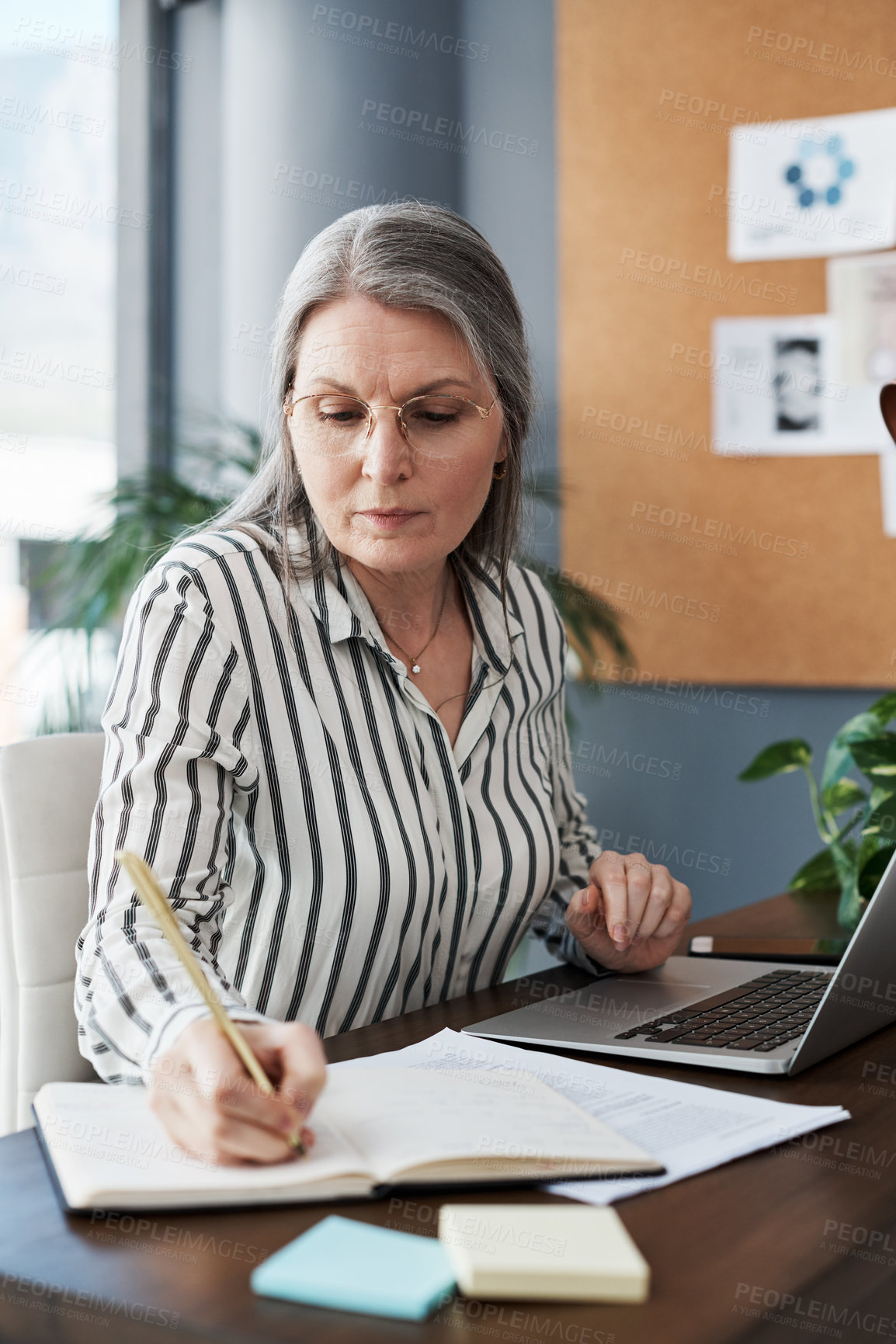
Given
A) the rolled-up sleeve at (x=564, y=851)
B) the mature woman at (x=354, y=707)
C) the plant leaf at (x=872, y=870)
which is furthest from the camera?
the plant leaf at (x=872, y=870)

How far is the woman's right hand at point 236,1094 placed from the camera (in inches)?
25.5

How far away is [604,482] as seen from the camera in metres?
2.46

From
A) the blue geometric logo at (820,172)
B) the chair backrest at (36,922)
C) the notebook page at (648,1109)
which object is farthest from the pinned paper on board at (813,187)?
the notebook page at (648,1109)

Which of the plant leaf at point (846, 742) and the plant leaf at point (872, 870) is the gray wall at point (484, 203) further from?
the plant leaf at point (872, 870)

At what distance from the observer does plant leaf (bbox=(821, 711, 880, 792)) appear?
5.56ft

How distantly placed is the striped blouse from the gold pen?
0.47 feet

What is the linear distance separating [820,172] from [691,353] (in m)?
0.38

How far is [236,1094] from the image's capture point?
654mm

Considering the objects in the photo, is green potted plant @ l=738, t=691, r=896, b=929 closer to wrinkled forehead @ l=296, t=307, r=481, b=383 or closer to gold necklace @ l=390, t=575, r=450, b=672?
gold necklace @ l=390, t=575, r=450, b=672

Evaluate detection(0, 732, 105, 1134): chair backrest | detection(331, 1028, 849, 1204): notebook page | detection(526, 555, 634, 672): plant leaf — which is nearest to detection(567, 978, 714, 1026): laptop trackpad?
detection(331, 1028, 849, 1204): notebook page

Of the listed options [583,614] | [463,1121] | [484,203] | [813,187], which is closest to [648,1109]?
[463,1121]

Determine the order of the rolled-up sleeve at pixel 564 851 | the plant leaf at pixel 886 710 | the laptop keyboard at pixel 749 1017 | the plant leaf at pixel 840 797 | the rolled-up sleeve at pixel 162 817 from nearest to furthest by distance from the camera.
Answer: the rolled-up sleeve at pixel 162 817 < the laptop keyboard at pixel 749 1017 < the rolled-up sleeve at pixel 564 851 < the plant leaf at pixel 886 710 < the plant leaf at pixel 840 797

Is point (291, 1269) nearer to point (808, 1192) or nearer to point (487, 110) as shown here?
point (808, 1192)

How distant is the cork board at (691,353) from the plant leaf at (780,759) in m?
0.53
